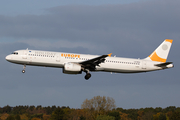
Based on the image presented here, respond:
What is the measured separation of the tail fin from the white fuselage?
3995mm

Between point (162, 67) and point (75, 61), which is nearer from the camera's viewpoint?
point (75, 61)

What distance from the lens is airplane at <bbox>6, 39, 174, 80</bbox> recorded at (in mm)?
54031

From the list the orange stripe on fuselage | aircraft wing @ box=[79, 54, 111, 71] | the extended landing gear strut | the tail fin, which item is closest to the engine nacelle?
aircraft wing @ box=[79, 54, 111, 71]

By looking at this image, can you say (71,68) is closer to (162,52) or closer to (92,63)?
(92,63)

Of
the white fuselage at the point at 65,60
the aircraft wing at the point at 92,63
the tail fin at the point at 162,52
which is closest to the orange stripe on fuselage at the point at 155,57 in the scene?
the tail fin at the point at 162,52

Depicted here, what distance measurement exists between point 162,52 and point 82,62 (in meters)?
18.9

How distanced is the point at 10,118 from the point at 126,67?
90935 millimetres

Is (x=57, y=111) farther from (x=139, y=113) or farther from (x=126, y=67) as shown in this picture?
(x=139, y=113)

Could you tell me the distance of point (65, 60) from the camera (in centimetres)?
5494

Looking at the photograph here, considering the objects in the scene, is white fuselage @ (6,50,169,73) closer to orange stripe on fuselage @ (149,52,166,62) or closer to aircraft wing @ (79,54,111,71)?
aircraft wing @ (79,54,111,71)

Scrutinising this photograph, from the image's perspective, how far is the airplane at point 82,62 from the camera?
2127 inches

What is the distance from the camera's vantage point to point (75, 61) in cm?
5556

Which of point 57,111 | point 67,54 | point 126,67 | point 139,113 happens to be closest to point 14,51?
point 67,54

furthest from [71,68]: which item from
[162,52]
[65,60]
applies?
[162,52]
